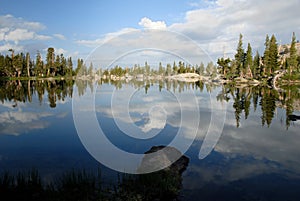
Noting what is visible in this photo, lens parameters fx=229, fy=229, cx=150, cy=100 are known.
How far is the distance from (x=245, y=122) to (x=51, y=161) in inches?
742

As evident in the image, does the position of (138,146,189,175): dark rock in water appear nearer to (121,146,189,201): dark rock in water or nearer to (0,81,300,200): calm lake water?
(121,146,189,201): dark rock in water

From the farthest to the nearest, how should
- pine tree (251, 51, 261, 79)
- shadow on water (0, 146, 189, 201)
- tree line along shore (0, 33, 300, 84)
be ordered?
pine tree (251, 51, 261, 79), tree line along shore (0, 33, 300, 84), shadow on water (0, 146, 189, 201)

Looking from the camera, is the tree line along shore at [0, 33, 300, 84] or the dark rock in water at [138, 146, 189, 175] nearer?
the dark rock in water at [138, 146, 189, 175]

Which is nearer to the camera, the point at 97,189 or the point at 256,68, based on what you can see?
the point at 97,189

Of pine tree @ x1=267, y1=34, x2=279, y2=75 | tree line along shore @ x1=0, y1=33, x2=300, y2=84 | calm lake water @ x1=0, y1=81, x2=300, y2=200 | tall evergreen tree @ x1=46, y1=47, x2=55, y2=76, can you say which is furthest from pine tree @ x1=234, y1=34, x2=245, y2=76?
tall evergreen tree @ x1=46, y1=47, x2=55, y2=76

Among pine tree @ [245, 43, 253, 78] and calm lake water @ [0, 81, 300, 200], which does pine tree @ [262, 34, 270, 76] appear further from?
calm lake water @ [0, 81, 300, 200]

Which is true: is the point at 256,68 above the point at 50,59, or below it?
below

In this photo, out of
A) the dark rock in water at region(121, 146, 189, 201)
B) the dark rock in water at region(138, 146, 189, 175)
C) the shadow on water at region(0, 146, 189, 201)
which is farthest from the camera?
the dark rock in water at region(138, 146, 189, 175)

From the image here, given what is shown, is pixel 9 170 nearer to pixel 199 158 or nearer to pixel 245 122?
pixel 199 158

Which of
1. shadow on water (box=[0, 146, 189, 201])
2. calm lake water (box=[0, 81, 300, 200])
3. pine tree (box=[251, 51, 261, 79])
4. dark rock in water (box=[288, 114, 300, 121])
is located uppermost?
pine tree (box=[251, 51, 261, 79])

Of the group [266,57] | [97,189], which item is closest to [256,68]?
[266,57]

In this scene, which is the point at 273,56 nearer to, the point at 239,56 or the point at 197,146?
the point at 239,56

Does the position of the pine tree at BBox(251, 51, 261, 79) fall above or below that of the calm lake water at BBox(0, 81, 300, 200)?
above

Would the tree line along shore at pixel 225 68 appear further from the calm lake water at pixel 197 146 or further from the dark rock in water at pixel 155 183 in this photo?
the dark rock in water at pixel 155 183
